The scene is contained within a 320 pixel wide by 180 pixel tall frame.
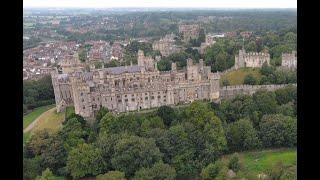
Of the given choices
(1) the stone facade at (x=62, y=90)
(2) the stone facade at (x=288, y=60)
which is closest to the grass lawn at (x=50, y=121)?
(1) the stone facade at (x=62, y=90)

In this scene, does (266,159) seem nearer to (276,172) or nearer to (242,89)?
(276,172)

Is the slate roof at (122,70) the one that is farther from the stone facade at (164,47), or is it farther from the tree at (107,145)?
the stone facade at (164,47)

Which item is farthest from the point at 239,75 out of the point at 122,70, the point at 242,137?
the point at 242,137

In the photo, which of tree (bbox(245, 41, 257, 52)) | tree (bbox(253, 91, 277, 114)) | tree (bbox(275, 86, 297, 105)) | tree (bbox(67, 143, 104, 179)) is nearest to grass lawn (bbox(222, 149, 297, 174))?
tree (bbox(253, 91, 277, 114))

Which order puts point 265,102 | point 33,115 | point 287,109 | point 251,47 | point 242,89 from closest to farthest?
point 287,109
point 265,102
point 33,115
point 242,89
point 251,47
